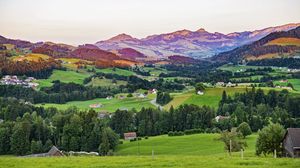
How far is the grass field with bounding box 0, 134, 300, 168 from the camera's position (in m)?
23.0

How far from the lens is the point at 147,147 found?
74.0 metres

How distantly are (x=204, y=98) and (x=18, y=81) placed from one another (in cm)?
9585

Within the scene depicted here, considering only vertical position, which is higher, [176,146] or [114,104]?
[114,104]

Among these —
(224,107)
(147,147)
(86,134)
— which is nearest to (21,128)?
(86,134)

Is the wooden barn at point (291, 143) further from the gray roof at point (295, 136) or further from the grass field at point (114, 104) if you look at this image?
the grass field at point (114, 104)

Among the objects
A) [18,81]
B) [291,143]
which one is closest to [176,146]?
[291,143]

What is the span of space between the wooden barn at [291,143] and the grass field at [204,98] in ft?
288

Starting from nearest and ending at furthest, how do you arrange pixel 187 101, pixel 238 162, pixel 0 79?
pixel 238 162 → pixel 187 101 → pixel 0 79

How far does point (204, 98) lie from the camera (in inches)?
5472

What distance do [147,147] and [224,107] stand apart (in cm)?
4944

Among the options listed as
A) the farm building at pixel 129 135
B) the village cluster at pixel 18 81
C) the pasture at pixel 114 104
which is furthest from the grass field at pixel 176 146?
the village cluster at pixel 18 81

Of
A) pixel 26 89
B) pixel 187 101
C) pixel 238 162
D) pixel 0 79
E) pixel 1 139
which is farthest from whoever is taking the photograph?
pixel 0 79

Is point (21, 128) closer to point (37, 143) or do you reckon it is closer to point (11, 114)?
point (37, 143)

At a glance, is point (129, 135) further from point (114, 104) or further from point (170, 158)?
point (170, 158)
